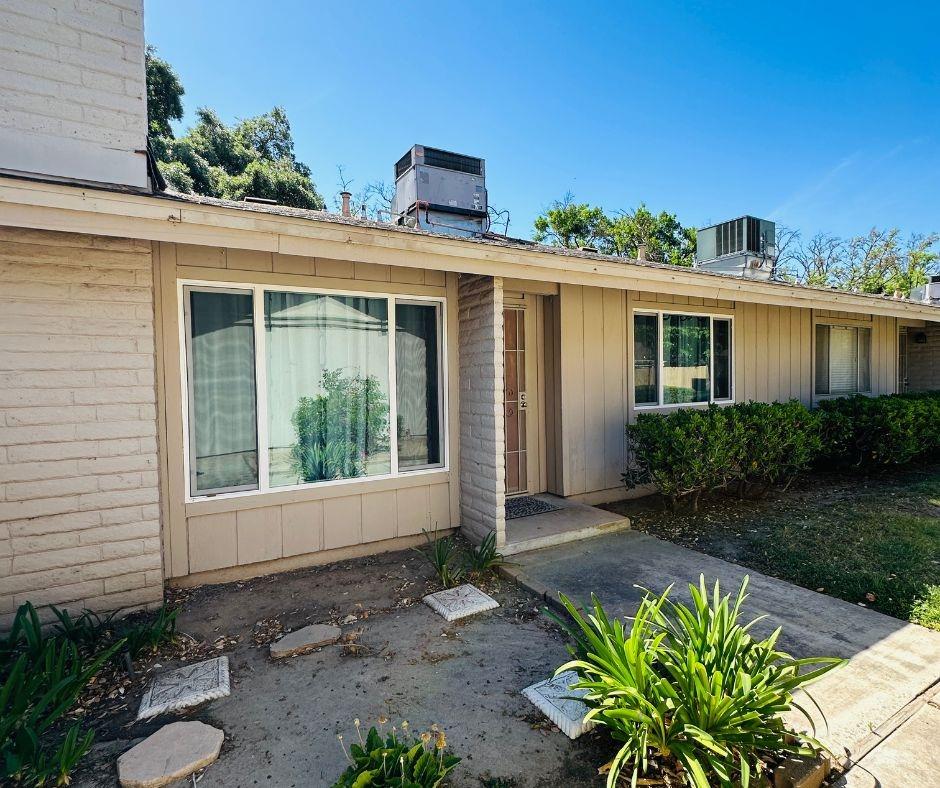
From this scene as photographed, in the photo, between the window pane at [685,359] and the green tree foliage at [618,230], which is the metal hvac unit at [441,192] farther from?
the green tree foliage at [618,230]

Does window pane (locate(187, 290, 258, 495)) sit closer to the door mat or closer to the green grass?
the door mat

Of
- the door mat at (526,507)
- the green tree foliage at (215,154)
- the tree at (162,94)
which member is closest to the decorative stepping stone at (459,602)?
the door mat at (526,507)

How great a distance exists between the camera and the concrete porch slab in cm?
470

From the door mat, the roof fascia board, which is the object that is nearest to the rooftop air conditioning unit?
the roof fascia board

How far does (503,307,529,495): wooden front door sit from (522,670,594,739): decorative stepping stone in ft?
10.8

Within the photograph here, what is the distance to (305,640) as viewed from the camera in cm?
323

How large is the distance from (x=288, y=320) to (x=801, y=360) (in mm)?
8185

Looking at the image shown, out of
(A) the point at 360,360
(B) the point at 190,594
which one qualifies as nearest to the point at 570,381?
(A) the point at 360,360

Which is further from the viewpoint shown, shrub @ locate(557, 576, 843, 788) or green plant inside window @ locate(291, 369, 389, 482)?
green plant inside window @ locate(291, 369, 389, 482)

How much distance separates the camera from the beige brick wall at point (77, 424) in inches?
128

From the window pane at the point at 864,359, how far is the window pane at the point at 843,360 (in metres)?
0.13

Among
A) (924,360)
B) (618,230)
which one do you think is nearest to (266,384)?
(924,360)

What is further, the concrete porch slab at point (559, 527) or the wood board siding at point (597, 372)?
the wood board siding at point (597, 372)

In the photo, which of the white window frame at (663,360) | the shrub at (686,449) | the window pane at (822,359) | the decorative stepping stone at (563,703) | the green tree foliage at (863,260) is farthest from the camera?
the green tree foliage at (863,260)
